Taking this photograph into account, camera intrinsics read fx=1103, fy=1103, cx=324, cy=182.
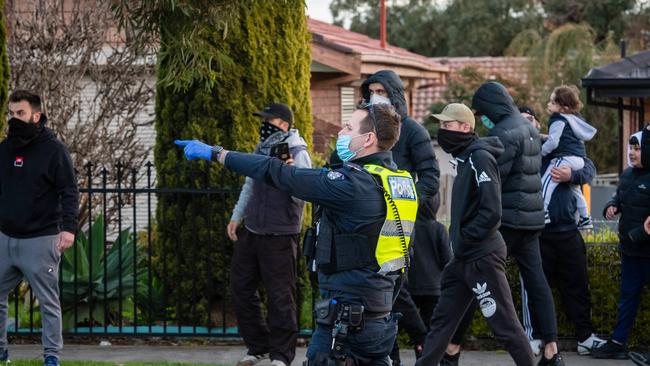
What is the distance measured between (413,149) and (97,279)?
11.0 feet

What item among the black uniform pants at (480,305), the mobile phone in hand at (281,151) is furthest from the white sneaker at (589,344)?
the mobile phone in hand at (281,151)

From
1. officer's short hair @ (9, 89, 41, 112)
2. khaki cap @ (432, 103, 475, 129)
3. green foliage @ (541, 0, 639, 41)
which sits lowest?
khaki cap @ (432, 103, 475, 129)

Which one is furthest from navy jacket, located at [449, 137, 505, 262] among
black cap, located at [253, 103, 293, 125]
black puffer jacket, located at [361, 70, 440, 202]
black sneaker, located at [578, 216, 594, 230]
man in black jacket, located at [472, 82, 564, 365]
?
black sneaker, located at [578, 216, 594, 230]

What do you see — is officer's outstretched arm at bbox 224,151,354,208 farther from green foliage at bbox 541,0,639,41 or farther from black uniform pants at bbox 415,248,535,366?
green foliage at bbox 541,0,639,41

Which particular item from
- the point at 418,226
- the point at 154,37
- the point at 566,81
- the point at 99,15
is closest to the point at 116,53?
the point at 99,15

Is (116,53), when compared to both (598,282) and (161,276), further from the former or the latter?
(598,282)

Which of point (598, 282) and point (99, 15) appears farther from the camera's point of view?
point (99, 15)

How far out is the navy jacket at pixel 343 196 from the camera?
573cm

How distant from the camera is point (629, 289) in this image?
8633 mm

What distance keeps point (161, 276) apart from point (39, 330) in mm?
1167

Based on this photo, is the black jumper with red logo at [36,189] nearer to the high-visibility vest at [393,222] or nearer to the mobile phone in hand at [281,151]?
the mobile phone in hand at [281,151]

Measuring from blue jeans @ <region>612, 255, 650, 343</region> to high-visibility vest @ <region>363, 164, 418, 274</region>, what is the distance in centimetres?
331

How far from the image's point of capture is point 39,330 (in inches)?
377

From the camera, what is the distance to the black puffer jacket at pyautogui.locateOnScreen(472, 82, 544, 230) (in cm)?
788
